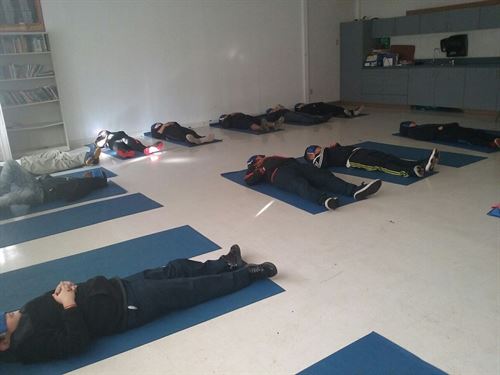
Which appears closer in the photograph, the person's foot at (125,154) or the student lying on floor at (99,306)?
the student lying on floor at (99,306)

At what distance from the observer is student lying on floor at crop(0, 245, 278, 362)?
74.1 inches

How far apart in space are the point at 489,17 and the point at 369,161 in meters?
4.44

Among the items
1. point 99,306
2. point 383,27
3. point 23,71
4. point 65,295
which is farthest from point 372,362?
point 383,27

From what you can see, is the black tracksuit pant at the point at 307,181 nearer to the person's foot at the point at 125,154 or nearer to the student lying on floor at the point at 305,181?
the student lying on floor at the point at 305,181

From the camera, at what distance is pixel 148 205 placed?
3953 millimetres

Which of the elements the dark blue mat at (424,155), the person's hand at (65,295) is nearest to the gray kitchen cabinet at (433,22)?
the dark blue mat at (424,155)

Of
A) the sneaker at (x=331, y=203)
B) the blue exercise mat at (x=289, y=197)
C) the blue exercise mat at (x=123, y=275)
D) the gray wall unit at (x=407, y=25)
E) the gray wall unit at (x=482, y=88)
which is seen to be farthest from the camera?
the gray wall unit at (x=407, y=25)

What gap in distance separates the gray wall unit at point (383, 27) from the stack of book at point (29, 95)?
622 cm

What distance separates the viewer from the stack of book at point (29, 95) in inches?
230

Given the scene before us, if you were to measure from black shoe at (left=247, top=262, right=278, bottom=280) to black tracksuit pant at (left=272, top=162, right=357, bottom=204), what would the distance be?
1222 mm

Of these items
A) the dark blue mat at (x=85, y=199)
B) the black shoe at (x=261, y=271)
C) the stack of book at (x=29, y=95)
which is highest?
the stack of book at (x=29, y=95)

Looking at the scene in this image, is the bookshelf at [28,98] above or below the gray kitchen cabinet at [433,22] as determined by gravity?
below

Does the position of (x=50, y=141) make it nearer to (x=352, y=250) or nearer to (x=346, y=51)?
(x=352, y=250)


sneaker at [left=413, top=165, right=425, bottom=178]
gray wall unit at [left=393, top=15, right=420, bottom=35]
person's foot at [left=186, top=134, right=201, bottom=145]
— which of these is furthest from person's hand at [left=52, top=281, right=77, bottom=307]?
gray wall unit at [left=393, top=15, right=420, bottom=35]
